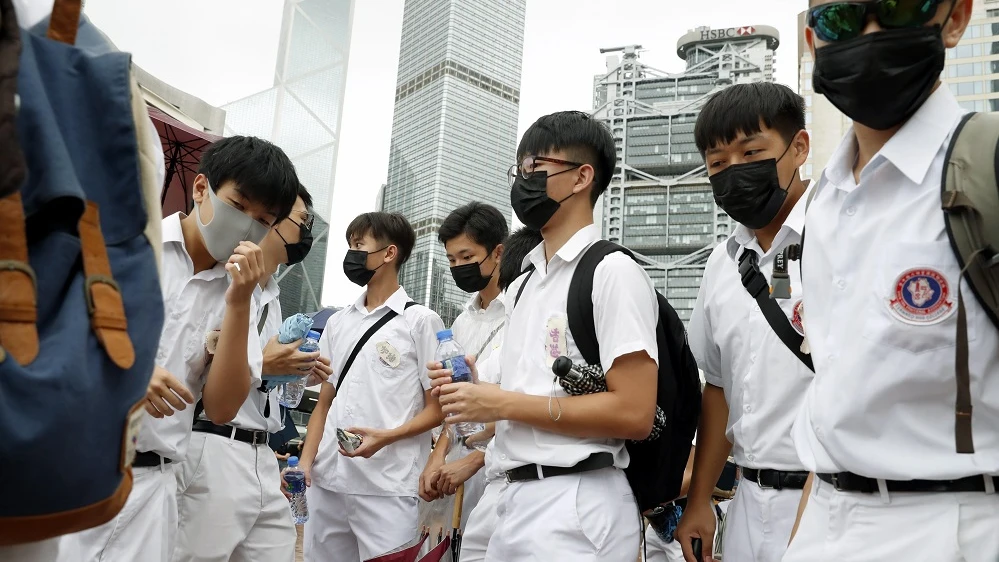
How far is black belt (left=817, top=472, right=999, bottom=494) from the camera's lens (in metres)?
1.29

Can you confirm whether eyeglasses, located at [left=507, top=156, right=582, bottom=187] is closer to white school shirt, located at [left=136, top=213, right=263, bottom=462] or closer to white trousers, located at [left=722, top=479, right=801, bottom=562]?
white school shirt, located at [left=136, top=213, right=263, bottom=462]

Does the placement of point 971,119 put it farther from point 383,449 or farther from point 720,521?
point 383,449

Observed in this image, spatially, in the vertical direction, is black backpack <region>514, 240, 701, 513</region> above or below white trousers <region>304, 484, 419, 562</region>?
above

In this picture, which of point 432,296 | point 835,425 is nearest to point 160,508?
point 835,425

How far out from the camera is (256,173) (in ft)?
8.91

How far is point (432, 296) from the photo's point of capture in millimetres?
36344

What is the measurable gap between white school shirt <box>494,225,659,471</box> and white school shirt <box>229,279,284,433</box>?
109cm

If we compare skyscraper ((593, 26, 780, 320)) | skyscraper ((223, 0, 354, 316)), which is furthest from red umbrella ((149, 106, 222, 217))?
skyscraper ((593, 26, 780, 320))

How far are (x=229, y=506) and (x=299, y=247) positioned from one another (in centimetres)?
133

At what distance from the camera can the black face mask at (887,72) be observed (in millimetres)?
1473

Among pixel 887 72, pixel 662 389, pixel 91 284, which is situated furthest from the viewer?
pixel 662 389

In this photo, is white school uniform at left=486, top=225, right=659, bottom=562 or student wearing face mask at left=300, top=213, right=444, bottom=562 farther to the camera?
student wearing face mask at left=300, top=213, right=444, bottom=562

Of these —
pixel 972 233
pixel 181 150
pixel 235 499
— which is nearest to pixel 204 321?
pixel 235 499

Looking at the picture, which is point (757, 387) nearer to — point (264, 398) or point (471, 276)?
point (264, 398)
